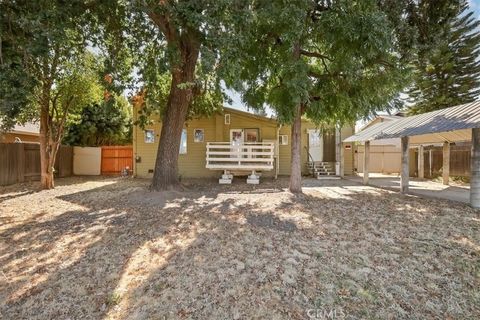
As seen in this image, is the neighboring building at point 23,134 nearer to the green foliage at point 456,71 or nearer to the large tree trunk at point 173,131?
the large tree trunk at point 173,131

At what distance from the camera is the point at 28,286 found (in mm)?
3174

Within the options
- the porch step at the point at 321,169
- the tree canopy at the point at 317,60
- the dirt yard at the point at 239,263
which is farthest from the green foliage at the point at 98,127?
the dirt yard at the point at 239,263

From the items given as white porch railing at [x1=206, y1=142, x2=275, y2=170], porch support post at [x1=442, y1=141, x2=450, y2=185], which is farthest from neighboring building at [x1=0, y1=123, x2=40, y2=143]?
porch support post at [x1=442, y1=141, x2=450, y2=185]

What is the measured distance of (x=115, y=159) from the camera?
16.6 m

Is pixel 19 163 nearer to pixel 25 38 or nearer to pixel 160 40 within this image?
pixel 25 38

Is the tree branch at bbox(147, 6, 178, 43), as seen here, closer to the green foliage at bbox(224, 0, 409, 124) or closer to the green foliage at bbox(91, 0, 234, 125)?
the green foliage at bbox(91, 0, 234, 125)

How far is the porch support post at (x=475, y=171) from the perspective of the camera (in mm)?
6746

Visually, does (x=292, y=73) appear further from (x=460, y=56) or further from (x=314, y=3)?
(x=460, y=56)

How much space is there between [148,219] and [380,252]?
4.22 meters

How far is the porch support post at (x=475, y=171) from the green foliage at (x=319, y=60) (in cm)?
236

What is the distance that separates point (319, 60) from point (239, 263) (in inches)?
338

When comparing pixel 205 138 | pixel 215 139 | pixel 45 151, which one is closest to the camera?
pixel 45 151

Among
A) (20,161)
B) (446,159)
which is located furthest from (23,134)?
(446,159)

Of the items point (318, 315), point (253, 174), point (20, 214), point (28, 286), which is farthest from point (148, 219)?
point (253, 174)
